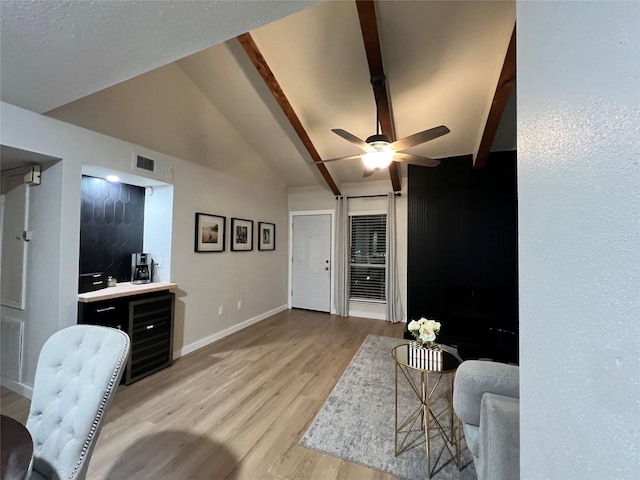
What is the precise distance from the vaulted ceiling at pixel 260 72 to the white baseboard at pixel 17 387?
2307 mm

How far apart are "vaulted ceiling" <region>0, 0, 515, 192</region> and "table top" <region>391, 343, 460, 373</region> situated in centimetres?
198

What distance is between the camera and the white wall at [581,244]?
379 millimetres

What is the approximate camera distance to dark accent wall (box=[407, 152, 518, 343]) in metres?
3.61

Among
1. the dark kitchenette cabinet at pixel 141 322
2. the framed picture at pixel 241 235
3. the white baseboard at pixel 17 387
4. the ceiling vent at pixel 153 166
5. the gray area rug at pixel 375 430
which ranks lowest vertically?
the gray area rug at pixel 375 430

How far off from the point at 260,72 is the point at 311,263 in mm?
3525

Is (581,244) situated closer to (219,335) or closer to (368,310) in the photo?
(219,335)

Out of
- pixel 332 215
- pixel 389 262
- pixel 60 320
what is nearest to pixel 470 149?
pixel 389 262

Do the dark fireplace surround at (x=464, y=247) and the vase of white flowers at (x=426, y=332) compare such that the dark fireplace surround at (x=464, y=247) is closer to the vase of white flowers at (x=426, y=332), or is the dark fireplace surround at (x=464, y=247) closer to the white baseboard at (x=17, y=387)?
the vase of white flowers at (x=426, y=332)

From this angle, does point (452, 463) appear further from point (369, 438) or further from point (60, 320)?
point (60, 320)

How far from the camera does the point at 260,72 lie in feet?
8.86

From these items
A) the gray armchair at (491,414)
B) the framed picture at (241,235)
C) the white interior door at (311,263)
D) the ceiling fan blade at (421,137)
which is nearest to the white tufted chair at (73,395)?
the gray armchair at (491,414)

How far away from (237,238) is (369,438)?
3115 millimetres

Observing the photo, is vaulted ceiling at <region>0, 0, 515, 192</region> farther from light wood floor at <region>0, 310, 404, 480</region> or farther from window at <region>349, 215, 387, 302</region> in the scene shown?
light wood floor at <region>0, 310, 404, 480</region>

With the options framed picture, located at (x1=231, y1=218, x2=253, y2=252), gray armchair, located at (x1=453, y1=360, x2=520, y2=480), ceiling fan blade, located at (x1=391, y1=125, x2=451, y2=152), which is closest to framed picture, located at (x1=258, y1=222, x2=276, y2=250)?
framed picture, located at (x1=231, y1=218, x2=253, y2=252)
